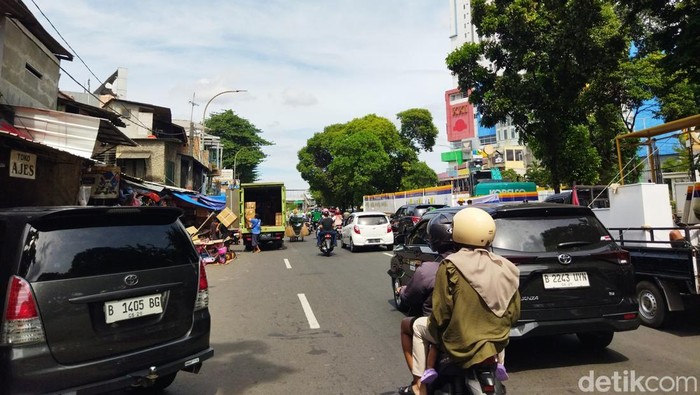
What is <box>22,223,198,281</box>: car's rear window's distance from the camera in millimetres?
3076

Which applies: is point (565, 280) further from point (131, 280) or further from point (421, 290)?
point (131, 280)

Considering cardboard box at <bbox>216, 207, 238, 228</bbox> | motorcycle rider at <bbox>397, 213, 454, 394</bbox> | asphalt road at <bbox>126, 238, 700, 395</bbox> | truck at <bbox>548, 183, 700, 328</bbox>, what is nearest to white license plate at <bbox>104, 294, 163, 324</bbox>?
asphalt road at <bbox>126, 238, 700, 395</bbox>

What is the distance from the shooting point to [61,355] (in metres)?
3.01

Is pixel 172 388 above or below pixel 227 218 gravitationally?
below

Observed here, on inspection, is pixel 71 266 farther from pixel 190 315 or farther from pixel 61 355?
pixel 190 315

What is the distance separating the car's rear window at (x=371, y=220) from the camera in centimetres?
1778

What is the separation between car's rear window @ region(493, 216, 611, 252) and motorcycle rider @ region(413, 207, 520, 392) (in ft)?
6.98

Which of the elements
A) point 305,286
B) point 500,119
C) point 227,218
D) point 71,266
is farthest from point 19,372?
point 500,119

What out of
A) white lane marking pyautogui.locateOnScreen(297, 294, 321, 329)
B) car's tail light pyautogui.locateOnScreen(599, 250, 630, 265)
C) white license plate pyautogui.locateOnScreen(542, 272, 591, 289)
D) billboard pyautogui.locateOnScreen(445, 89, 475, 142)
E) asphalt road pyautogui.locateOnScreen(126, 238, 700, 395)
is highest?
billboard pyautogui.locateOnScreen(445, 89, 475, 142)

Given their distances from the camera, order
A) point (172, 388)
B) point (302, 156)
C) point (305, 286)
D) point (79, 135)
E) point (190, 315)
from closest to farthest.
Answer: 1. point (190, 315)
2. point (172, 388)
3. point (79, 135)
4. point (305, 286)
5. point (302, 156)

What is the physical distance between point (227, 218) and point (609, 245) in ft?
52.3

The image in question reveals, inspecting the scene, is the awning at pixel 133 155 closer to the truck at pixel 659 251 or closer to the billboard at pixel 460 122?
the truck at pixel 659 251

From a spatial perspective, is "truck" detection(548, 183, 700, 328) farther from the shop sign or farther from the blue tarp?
the blue tarp

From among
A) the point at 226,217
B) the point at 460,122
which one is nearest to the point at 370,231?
the point at 226,217
